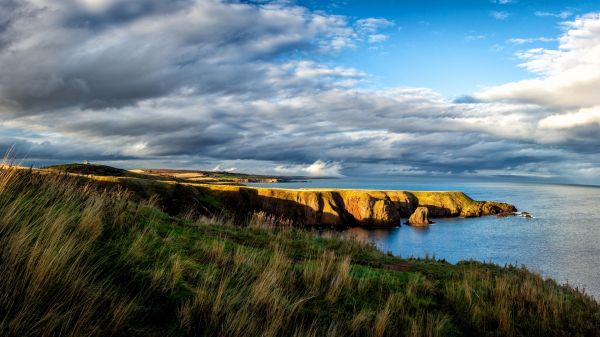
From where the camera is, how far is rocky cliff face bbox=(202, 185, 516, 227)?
7752 cm

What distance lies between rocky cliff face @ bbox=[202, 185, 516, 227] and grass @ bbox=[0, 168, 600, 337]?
65759 mm

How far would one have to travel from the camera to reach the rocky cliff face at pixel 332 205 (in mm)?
77519

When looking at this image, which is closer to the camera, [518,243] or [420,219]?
[518,243]

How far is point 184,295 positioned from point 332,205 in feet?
283

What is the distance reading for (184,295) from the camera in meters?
5.48

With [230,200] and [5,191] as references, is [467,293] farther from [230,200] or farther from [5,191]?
[230,200]

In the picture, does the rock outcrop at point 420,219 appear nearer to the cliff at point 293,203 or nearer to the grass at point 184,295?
the cliff at point 293,203

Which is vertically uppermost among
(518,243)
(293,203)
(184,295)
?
(184,295)

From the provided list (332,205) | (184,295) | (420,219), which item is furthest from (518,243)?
(184,295)

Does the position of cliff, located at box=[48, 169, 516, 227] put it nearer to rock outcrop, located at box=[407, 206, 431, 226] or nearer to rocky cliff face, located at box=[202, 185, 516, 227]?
rocky cliff face, located at box=[202, 185, 516, 227]

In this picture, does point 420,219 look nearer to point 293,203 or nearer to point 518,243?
point 518,243

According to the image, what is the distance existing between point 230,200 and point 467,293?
220 ft

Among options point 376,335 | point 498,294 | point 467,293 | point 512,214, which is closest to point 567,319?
point 498,294

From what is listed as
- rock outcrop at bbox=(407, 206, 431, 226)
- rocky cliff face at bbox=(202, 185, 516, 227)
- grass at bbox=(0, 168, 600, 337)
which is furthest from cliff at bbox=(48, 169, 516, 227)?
grass at bbox=(0, 168, 600, 337)
